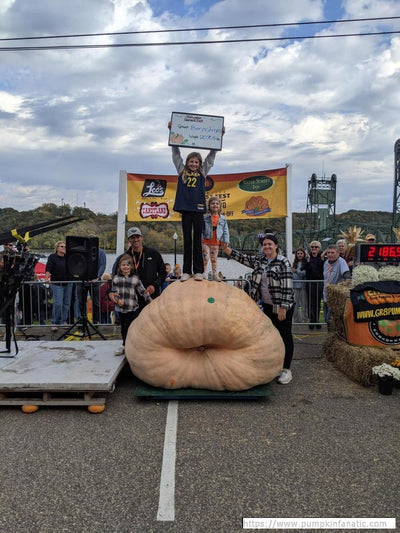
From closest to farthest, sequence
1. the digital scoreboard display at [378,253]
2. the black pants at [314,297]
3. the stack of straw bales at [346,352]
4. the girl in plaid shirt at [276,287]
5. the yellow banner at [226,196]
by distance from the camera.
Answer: the girl in plaid shirt at [276,287], the stack of straw bales at [346,352], the digital scoreboard display at [378,253], the black pants at [314,297], the yellow banner at [226,196]

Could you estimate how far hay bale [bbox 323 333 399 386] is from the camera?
494cm

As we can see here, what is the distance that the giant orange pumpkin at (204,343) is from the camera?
4191mm

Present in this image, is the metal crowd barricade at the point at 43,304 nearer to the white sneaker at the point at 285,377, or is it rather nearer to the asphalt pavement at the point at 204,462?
the asphalt pavement at the point at 204,462

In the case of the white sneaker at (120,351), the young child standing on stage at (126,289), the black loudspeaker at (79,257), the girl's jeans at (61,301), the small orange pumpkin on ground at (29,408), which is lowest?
the small orange pumpkin on ground at (29,408)

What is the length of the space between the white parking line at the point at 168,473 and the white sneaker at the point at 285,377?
151 centimetres

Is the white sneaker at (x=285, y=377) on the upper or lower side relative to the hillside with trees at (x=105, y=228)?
lower

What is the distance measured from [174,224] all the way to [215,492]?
7577mm

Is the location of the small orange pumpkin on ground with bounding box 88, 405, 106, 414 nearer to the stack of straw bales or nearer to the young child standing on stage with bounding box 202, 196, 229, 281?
the young child standing on stage with bounding box 202, 196, 229, 281

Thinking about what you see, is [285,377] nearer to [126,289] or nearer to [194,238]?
[194,238]

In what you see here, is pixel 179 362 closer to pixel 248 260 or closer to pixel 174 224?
pixel 248 260

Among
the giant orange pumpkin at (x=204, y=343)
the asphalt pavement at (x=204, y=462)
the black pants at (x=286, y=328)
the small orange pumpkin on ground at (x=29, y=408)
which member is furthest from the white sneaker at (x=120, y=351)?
the black pants at (x=286, y=328)

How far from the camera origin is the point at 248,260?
5.36 m

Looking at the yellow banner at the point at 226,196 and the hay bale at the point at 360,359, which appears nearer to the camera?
the hay bale at the point at 360,359

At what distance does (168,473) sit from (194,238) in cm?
291
